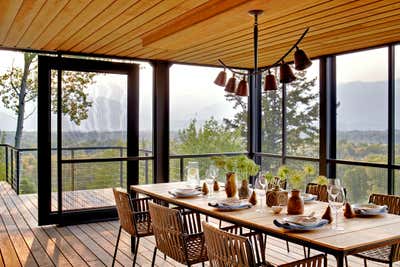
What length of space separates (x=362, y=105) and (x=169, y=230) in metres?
3.40

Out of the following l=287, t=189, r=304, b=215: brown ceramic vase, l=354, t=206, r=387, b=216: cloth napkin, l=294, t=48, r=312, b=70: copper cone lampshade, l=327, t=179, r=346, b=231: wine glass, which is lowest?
l=354, t=206, r=387, b=216: cloth napkin

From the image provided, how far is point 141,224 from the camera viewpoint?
3795 mm

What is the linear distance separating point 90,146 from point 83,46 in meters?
1.44

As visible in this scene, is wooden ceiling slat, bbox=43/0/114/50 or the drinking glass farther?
the drinking glass

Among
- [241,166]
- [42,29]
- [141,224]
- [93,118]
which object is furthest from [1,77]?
[241,166]

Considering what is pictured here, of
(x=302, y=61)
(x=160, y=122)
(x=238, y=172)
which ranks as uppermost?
(x=302, y=61)

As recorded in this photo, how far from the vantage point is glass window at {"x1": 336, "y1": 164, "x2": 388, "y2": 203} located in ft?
15.9

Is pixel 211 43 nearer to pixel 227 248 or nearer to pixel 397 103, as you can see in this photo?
pixel 397 103

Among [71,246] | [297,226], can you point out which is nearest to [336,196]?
[297,226]

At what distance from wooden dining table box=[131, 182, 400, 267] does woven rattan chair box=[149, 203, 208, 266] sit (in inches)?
10.3

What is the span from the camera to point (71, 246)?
4.53 metres

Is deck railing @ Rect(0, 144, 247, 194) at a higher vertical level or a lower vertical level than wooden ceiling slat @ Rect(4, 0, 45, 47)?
lower

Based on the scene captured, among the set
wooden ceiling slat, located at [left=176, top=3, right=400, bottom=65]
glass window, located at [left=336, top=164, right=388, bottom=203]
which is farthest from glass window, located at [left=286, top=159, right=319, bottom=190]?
wooden ceiling slat, located at [left=176, top=3, right=400, bottom=65]

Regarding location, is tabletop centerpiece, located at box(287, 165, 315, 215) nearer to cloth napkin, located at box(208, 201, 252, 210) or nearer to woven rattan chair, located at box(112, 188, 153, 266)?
cloth napkin, located at box(208, 201, 252, 210)
